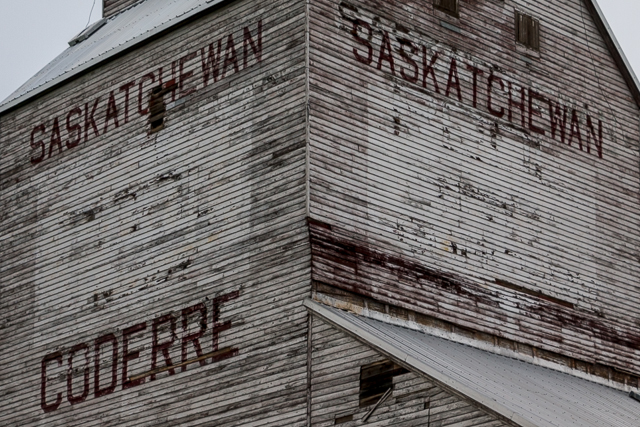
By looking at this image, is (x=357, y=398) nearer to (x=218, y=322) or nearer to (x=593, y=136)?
(x=218, y=322)

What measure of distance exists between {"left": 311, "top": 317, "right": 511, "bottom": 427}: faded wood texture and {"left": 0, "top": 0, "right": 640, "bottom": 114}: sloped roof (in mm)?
10734

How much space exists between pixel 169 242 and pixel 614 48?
14961 mm

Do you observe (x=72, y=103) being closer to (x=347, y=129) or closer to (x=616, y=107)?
(x=347, y=129)

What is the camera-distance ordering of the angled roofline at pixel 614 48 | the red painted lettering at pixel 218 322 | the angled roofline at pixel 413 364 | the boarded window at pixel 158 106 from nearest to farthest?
the angled roofline at pixel 413 364 → the red painted lettering at pixel 218 322 → the boarded window at pixel 158 106 → the angled roofline at pixel 614 48

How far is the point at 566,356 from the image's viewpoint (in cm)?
4100

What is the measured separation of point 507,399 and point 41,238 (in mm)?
16398

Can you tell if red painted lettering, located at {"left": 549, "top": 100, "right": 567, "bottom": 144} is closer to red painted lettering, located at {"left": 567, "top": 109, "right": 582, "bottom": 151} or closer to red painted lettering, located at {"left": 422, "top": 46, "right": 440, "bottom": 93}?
red painted lettering, located at {"left": 567, "top": 109, "right": 582, "bottom": 151}

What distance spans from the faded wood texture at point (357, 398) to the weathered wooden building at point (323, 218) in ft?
0.20

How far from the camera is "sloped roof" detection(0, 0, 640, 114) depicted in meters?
42.2

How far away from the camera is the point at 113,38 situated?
45719mm

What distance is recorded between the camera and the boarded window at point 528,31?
4331 centimetres

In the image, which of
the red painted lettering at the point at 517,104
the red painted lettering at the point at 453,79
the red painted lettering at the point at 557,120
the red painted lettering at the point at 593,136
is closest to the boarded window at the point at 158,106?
the red painted lettering at the point at 453,79

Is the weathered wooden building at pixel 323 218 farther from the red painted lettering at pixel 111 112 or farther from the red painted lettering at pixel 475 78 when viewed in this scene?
the red painted lettering at pixel 475 78

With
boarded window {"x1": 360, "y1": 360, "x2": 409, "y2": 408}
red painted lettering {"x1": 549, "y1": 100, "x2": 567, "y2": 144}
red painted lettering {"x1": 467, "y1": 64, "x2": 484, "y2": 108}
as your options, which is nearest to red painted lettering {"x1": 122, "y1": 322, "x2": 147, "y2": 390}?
boarded window {"x1": 360, "y1": 360, "x2": 409, "y2": 408}
